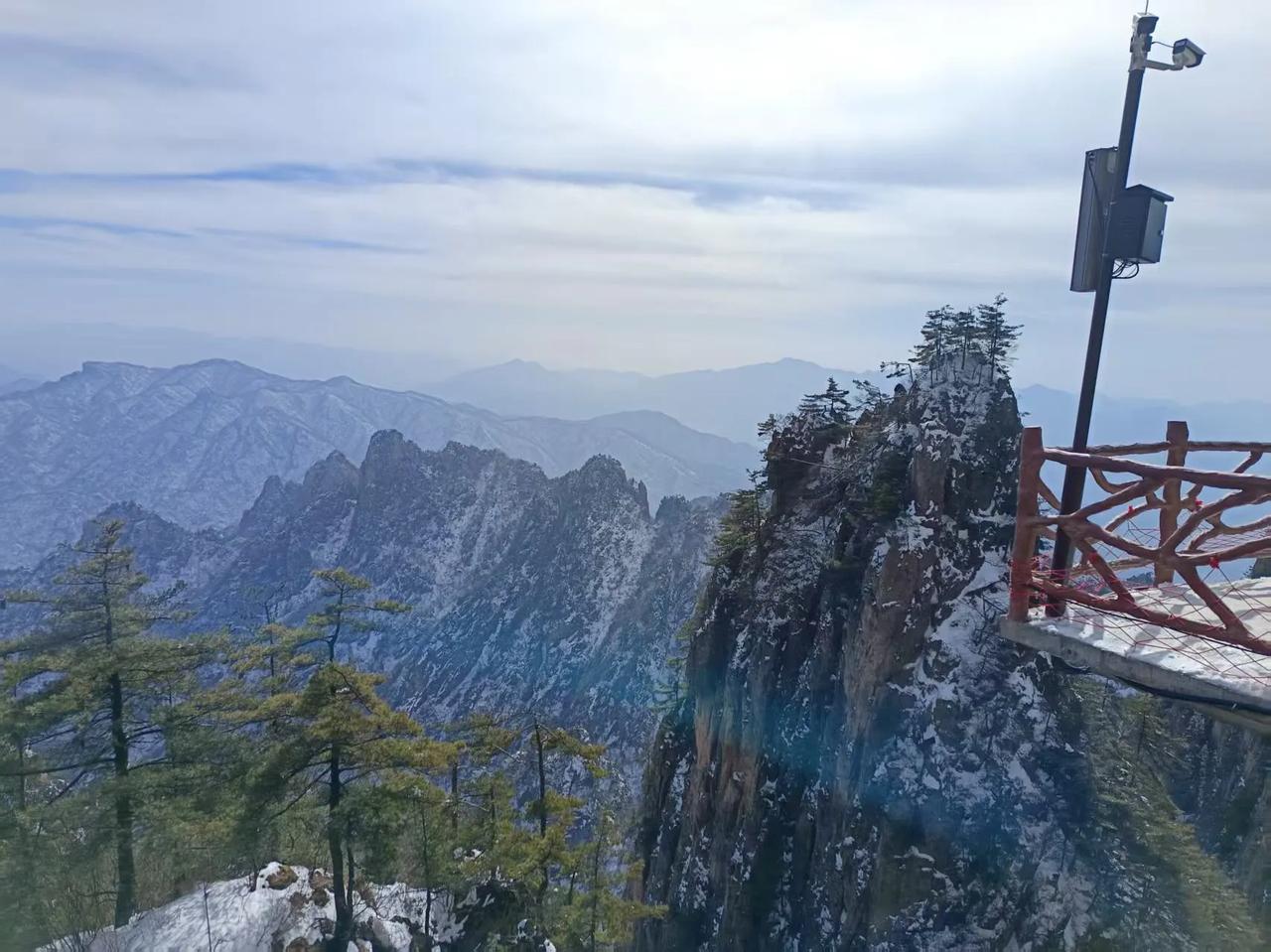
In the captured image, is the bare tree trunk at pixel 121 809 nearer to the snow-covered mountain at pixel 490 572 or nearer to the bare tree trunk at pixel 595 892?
the bare tree trunk at pixel 595 892

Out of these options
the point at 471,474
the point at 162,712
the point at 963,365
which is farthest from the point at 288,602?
the point at 963,365

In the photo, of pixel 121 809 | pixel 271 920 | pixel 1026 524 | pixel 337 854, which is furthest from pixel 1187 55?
pixel 271 920

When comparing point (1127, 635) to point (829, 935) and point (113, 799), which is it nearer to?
point (829, 935)

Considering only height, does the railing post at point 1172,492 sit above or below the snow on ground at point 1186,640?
above

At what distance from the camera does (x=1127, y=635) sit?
6855 mm

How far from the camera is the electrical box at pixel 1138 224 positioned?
307 inches

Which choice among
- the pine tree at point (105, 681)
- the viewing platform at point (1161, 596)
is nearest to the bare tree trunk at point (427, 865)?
the pine tree at point (105, 681)

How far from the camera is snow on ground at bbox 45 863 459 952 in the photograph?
59.8 feet

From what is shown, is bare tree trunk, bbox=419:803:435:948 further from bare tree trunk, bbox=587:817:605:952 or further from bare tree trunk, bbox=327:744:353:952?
bare tree trunk, bbox=587:817:605:952

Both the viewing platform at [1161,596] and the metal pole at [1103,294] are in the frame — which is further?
the metal pole at [1103,294]

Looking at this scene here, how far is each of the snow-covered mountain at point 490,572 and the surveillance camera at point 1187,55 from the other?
78.3m

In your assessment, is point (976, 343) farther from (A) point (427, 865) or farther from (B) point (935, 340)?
(A) point (427, 865)

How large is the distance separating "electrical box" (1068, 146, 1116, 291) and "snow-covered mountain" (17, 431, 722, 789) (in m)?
76.8

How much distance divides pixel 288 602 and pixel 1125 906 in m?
145
